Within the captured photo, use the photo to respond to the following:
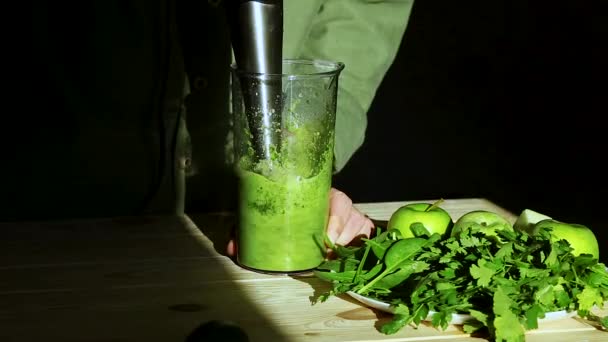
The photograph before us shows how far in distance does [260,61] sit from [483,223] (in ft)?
1.11

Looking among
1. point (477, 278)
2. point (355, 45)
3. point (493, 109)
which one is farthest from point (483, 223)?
point (493, 109)

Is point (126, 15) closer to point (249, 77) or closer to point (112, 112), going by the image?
point (112, 112)

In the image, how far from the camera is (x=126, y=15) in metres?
1.56

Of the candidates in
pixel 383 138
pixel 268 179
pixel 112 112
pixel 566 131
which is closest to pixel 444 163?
pixel 383 138

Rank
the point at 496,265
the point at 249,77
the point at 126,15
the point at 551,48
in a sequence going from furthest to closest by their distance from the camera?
the point at 551,48 → the point at 126,15 → the point at 249,77 → the point at 496,265

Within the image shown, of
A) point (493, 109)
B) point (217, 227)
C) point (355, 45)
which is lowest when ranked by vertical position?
point (493, 109)

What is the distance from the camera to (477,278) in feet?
3.24

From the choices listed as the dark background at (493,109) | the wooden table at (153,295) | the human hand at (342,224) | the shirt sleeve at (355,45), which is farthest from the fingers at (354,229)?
the dark background at (493,109)

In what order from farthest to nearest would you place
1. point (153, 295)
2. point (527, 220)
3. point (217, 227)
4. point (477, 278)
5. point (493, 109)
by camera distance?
point (493, 109) < point (217, 227) < point (527, 220) < point (153, 295) < point (477, 278)

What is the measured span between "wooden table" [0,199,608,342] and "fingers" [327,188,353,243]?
0.10 meters

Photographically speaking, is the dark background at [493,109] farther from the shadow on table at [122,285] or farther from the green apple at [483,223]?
the green apple at [483,223]

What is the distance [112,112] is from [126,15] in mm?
164

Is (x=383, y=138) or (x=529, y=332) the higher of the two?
(x=529, y=332)

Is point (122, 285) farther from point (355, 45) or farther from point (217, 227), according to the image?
point (355, 45)
